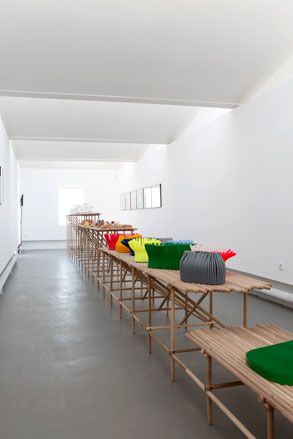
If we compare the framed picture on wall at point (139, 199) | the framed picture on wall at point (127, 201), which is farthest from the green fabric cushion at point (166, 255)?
the framed picture on wall at point (127, 201)

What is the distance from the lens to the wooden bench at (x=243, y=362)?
4.85 ft

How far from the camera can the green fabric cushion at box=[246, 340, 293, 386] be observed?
1.57 metres

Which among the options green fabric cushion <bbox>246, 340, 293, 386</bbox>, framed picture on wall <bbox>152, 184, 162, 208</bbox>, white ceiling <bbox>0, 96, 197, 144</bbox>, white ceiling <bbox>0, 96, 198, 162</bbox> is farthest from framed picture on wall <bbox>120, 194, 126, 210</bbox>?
green fabric cushion <bbox>246, 340, 293, 386</bbox>

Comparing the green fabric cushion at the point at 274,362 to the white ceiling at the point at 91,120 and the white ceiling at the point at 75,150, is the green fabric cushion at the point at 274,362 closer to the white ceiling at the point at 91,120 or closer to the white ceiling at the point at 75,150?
the white ceiling at the point at 91,120

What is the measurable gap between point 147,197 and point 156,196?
2.73 ft

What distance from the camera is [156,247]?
314 centimetres

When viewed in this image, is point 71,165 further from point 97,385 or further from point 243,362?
point 243,362

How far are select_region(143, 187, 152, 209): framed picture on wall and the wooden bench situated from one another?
7.66m

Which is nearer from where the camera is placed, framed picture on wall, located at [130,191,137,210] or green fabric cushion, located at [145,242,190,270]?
green fabric cushion, located at [145,242,190,270]

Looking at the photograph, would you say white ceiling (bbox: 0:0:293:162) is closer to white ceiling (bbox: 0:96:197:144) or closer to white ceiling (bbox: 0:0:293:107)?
white ceiling (bbox: 0:0:293:107)

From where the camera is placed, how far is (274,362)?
168cm

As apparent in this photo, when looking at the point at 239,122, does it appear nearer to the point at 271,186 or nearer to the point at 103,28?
the point at 271,186

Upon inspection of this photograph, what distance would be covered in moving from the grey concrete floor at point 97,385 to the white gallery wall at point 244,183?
905 millimetres

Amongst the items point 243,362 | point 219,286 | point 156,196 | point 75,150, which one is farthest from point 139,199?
point 243,362
